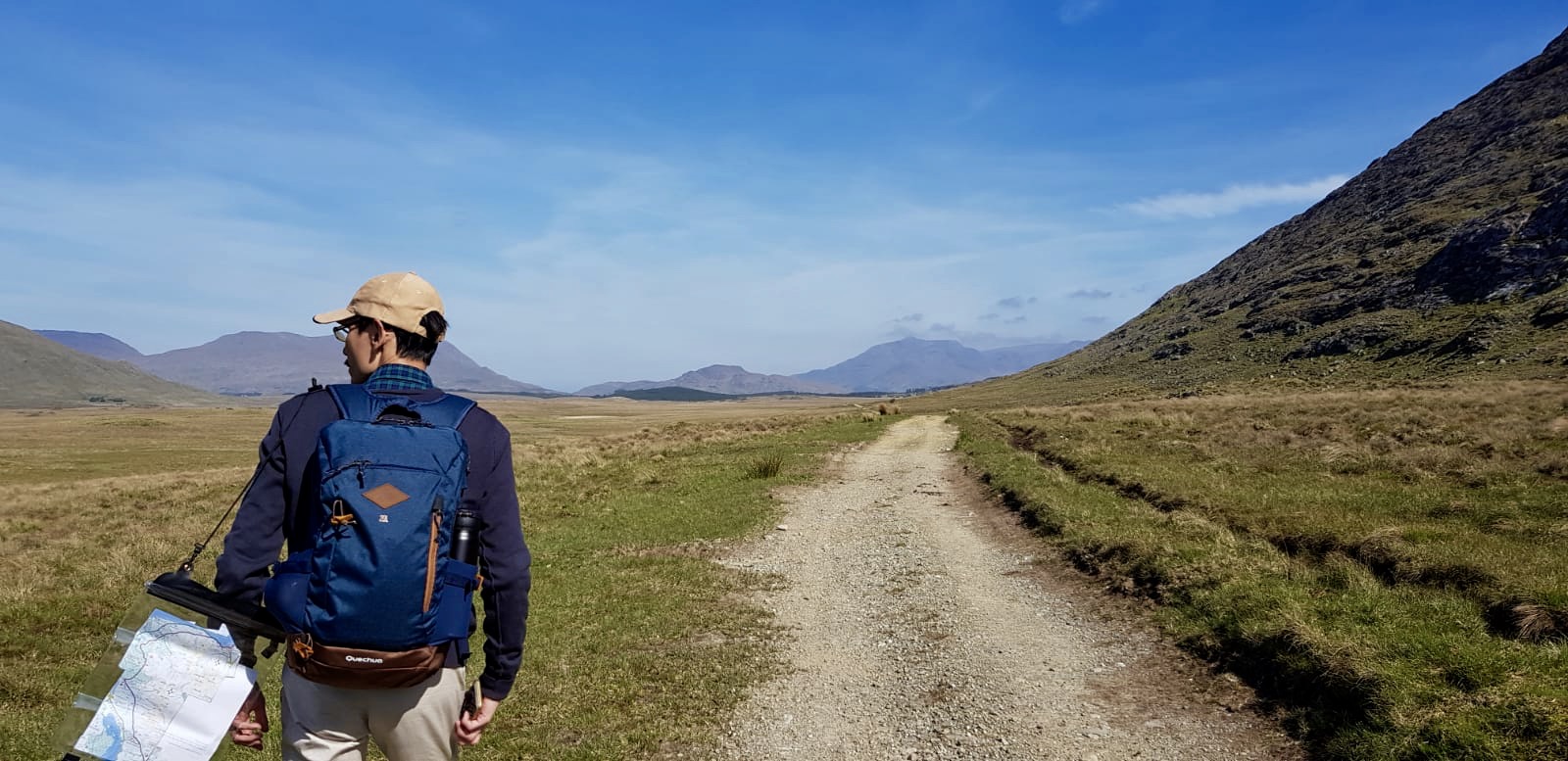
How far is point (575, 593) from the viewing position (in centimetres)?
1268

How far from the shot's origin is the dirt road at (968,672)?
273 inches

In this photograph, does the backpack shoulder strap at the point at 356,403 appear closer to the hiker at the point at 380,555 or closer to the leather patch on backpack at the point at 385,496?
the hiker at the point at 380,555

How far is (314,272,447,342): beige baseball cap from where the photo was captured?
3557mm

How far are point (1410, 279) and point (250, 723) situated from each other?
12829 centimetres

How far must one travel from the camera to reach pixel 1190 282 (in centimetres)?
19400

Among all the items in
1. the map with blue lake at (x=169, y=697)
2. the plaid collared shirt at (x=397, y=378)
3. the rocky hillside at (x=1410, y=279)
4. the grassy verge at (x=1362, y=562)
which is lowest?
the grassy verge at (x=1362, y=562)

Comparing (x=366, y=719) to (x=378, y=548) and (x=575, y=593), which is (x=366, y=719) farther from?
(x=575, y=593)

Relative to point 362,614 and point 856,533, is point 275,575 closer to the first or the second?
point 362,614

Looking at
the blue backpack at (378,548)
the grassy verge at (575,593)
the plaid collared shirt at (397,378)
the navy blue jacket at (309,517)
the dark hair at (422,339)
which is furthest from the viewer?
the grassy verge at (575,593)

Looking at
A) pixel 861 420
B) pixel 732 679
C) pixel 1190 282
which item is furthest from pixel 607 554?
pixel 1190 282

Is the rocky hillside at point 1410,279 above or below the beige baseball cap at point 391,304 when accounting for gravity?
above

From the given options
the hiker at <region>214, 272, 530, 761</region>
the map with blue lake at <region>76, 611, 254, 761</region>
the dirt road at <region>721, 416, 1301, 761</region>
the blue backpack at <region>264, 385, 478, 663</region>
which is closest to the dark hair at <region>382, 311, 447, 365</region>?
the hiker at <region>214, 272, 530, 761</region>

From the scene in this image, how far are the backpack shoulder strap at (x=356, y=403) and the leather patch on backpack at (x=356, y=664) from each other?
35.2 inches

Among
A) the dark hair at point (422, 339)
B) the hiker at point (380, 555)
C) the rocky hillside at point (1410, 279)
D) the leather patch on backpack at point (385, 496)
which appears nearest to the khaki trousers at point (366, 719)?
the hiker at point (380, 555)
